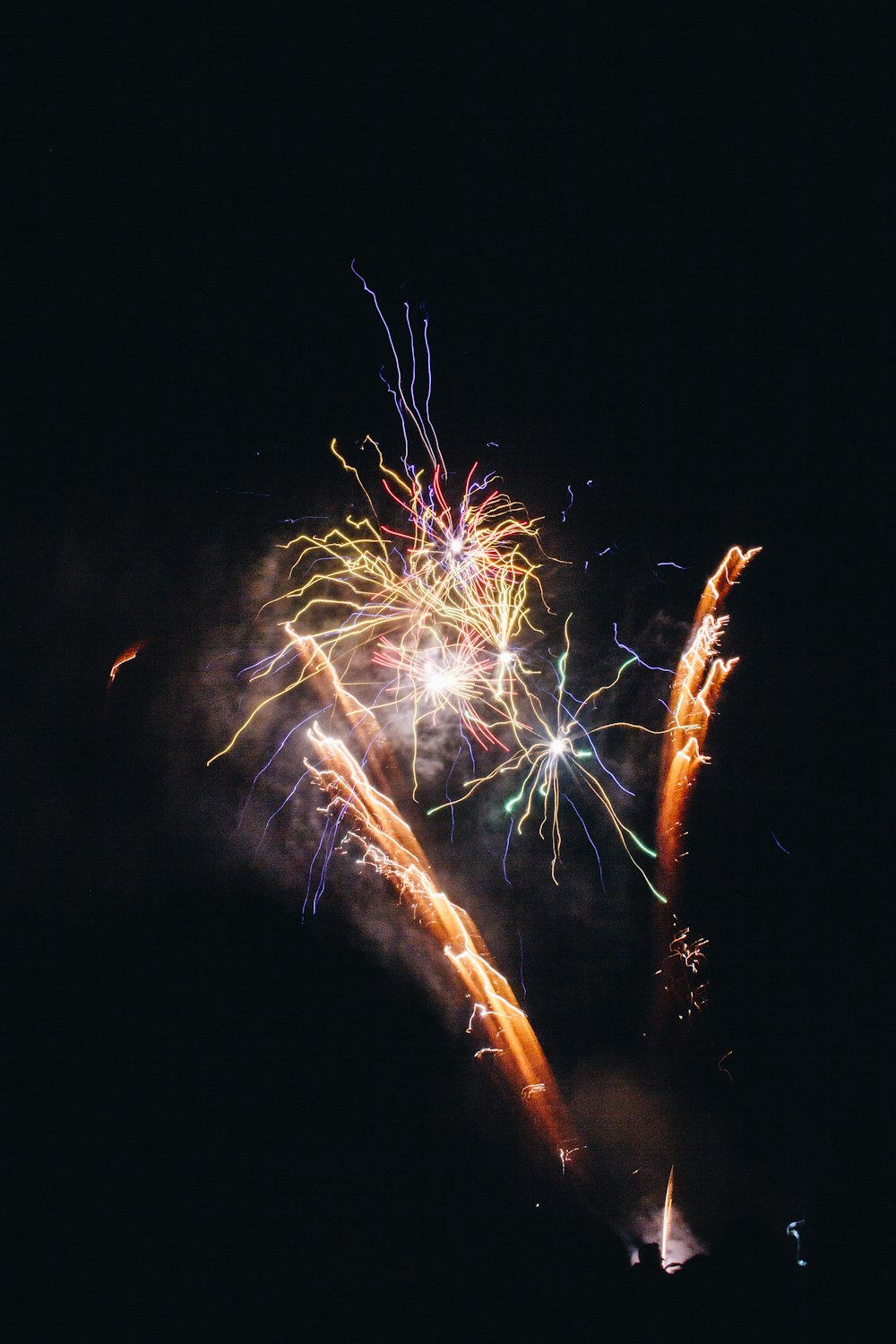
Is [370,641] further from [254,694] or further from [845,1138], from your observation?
[845,1138]

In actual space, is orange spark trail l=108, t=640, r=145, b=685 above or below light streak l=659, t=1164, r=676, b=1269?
above

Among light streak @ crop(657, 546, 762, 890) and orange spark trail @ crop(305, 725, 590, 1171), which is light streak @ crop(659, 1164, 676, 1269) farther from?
light streak @ crop(657, 546, 762, 890)

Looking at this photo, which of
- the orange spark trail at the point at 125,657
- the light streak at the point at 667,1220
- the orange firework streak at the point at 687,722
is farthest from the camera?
the orange firework streak at the point at 687,722

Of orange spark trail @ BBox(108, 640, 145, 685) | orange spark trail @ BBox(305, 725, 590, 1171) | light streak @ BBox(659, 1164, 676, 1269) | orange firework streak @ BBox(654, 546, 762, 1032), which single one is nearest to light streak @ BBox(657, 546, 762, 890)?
orange firework streak @ BBox(654, 546, 762, 1032)

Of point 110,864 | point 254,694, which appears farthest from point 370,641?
point 110,864

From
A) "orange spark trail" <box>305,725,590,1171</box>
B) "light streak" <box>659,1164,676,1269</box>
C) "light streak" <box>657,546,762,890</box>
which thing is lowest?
"light streak" <box>659,1164,676,1269</box>

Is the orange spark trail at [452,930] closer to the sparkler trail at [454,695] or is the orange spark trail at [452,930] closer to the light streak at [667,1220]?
the sparkler trail at [454,695]

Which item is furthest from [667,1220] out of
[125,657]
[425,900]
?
[125,657]

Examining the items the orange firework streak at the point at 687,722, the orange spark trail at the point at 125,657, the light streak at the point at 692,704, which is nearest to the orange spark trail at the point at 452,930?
the orange firework streak at the point at 687,722
